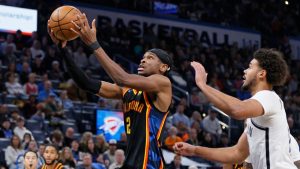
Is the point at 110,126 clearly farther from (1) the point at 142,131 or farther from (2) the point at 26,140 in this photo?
(1) the point at 142,131

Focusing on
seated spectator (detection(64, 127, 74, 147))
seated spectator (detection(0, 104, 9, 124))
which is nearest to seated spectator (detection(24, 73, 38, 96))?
seated spectator (detection(0, 104, 9, 124))

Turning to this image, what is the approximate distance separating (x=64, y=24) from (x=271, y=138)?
7.32 feet

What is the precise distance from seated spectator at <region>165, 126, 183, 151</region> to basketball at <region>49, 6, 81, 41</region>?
9.59 m

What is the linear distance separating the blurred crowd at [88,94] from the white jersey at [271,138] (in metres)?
7.83

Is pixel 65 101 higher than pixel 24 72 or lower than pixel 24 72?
lower

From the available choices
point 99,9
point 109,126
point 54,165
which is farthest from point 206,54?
point 54,165

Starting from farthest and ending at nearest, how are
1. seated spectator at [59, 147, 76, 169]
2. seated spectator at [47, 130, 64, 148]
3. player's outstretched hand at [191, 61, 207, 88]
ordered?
seated spectator at [47, 130, 64, 148] < seated spectator at [59, 147, 76, 169] < player's outstretched hand at [191, 61, 207, 88]

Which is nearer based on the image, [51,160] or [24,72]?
[51,160]

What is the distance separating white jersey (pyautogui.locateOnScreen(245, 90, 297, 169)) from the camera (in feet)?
16.7

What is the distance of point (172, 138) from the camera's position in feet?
51.8

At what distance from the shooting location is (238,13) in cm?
2878

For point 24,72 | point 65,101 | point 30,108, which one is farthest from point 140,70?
point 24,72

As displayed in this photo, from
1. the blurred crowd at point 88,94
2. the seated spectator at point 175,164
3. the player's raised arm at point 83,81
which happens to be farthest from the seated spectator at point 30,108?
the player's raised arm at point 83,81

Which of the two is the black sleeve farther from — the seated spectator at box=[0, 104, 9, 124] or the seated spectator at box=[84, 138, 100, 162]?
the seated spectator at box=[0, 104, 9, 124]
